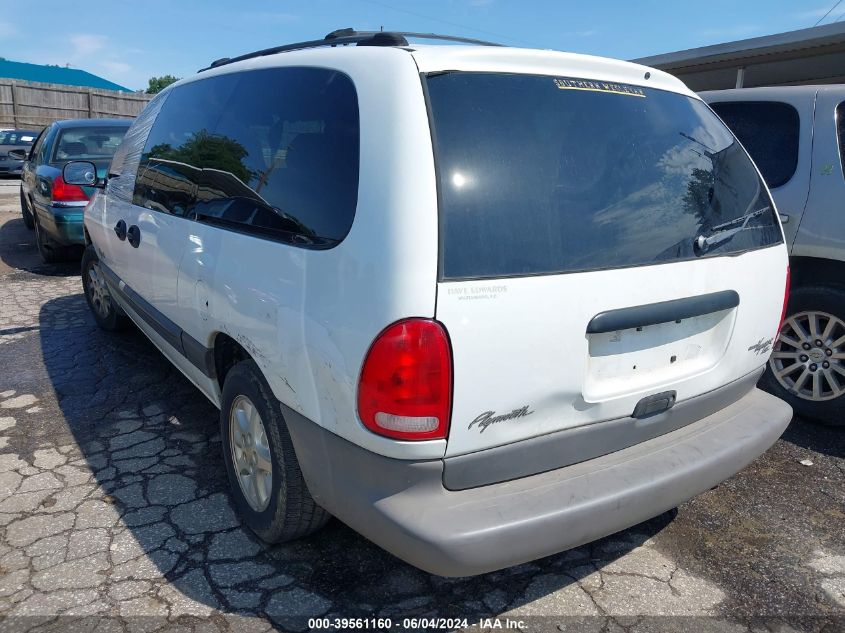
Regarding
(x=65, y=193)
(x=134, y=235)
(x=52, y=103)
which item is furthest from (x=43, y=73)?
(x=134, y=235)

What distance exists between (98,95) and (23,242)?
853 inches

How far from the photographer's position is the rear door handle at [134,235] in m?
3.66

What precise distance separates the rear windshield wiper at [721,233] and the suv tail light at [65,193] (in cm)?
678

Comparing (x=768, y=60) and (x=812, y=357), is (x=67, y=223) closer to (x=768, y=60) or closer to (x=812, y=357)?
(x=812, y=357)

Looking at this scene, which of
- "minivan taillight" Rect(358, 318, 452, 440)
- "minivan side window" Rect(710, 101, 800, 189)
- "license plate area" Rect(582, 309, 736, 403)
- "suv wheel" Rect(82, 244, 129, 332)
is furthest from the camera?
"suv wheel" Rect(82, 244, 129, 332)

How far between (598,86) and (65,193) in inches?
259

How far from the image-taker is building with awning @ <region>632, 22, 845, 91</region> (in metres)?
8.20

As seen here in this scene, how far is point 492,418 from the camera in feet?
6.31

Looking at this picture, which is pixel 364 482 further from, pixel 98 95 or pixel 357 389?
pixel 98 95

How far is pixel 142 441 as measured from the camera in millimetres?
3602

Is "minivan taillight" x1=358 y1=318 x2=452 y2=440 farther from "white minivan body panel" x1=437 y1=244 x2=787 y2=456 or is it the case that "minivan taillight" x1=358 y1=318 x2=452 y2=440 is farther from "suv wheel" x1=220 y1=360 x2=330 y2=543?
"suv wheel" x1=220 y1=360 x2=330 y2=543

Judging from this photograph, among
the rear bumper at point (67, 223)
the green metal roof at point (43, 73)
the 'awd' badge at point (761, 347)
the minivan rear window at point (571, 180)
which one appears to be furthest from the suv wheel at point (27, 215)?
the green metal roof at point (43, 73)

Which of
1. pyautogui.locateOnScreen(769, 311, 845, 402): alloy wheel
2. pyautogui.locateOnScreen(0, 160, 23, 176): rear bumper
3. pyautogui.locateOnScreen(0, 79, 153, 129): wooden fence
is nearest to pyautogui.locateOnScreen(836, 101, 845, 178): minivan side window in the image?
pyautogui.locateOnScreen(769, 311, 845, 402): alloy wheel

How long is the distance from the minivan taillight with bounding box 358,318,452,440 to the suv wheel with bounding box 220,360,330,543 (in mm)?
638
